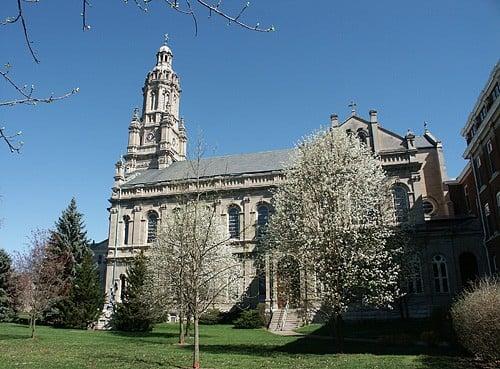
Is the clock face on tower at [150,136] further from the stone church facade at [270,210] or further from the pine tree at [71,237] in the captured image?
the pine tree at [71,237]

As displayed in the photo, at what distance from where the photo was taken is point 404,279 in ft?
86.9

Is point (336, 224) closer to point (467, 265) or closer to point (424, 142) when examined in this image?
point (467, 265)

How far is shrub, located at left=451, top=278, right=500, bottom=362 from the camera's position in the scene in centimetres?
1272

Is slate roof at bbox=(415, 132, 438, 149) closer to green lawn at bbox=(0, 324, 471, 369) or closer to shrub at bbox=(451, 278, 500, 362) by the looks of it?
green lawn at bbox=(0, 324, 471, 369)

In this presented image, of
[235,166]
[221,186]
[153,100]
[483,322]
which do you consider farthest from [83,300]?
[153,100]

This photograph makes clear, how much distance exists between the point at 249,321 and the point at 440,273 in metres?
15.5

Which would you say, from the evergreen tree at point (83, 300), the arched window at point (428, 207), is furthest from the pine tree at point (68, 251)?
the arched window at point (428, 207)

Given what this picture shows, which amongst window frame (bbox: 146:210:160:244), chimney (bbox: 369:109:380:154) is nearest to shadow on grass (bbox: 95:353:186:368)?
window frame (bbox: 146:210:160:244)

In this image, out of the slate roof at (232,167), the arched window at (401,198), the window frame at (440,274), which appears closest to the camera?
the window frame at (440,274)

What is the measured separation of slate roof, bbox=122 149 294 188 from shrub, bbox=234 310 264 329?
595 inches

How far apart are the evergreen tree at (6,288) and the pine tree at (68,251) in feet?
14.5

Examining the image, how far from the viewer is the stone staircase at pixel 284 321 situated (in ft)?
104

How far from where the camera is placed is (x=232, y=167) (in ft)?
152

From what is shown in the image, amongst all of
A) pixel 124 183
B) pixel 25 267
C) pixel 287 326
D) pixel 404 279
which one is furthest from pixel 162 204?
pixel 404 279
